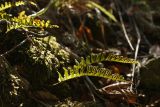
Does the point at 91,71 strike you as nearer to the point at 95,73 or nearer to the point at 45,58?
the point at 95,73

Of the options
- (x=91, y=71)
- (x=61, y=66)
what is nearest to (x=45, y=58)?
(x=61, y=66)

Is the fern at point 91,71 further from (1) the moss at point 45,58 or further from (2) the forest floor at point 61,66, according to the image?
(1) the moss at point 45,58

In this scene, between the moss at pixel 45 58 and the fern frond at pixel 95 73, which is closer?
the fern frond at pixel 95 73

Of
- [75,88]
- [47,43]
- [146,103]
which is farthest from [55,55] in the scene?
[146,103]

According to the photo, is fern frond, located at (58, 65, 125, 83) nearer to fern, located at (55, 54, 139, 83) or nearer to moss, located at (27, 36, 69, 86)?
fern, located at (55, 54, 139, 83)

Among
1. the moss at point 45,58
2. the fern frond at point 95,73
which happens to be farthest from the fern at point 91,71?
the moss at point 45,58

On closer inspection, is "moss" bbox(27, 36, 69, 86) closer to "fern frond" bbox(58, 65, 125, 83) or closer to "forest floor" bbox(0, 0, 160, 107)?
"forest floor" bbox(0, 0, 160, 107)

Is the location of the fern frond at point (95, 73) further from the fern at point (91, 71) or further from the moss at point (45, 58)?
the moss at point (45, 58)

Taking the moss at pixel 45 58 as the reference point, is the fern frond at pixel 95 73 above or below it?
below

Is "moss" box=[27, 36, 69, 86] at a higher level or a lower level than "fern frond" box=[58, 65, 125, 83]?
higher

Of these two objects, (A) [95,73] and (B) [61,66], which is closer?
(A) [95,73]

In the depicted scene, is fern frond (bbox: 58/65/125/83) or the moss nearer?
fern frond (bbox: 58/65/125/83)

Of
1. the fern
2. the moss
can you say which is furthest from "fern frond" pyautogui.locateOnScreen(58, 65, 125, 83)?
the moss
